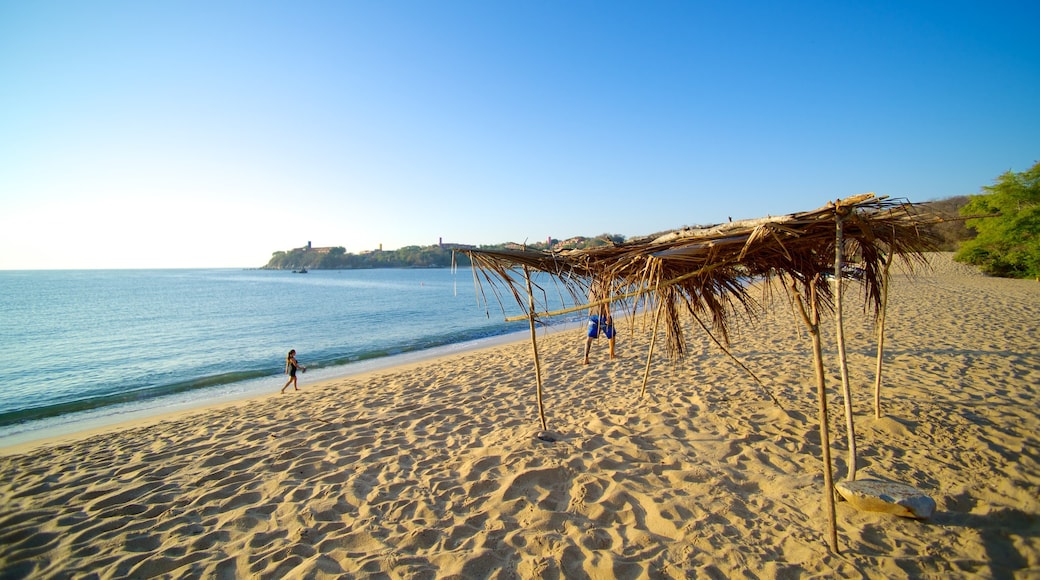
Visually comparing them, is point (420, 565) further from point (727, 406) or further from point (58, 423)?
point (58, 423)

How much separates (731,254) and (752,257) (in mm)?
358

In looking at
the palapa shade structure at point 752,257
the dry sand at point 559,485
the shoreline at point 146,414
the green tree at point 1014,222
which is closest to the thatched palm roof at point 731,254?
the palapa shade structure at point 752,257

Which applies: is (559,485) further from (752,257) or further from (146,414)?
(146,414)

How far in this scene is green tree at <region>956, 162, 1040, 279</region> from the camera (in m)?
16.7

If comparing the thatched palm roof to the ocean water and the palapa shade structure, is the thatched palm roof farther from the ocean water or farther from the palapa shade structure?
the ocean water

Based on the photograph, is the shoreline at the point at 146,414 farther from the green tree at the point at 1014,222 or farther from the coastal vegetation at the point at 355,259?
the coastal vegetation at the point at 355,259

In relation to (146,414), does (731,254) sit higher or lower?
higher

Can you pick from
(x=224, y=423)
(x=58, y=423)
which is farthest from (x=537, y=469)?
(x=58, y=423)

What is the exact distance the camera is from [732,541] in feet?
8.91

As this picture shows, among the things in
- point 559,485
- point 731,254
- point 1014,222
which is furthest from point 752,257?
point 1014,222

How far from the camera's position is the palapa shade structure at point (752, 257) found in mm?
2660

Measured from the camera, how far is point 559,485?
3516 mm

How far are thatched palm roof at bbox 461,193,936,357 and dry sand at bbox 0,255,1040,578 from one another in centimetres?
143

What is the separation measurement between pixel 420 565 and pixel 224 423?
4960mm
